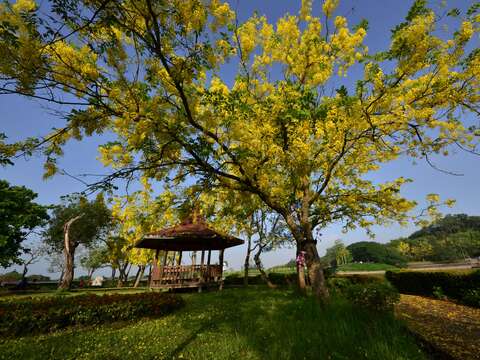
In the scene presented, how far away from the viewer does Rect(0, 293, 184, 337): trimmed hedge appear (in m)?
6.45

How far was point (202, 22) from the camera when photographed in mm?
4094

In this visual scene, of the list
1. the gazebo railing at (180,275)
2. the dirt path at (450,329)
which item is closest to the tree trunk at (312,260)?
the dirt path at (450,329)

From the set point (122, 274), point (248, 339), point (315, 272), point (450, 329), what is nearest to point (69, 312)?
point (248, 339)

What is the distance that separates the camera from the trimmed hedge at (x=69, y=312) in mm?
6449

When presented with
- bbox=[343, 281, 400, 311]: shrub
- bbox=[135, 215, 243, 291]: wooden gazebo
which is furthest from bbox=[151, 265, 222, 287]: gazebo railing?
bbox=[343, 281, 400, 311]: shrub

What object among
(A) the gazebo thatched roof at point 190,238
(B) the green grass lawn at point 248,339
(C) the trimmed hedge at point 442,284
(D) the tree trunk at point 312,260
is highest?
(A) the gazebo thatched roof at point 190,238

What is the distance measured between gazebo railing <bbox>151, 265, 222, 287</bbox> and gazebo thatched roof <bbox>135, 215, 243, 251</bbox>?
1.36 metres

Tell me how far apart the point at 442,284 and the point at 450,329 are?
7.55 m

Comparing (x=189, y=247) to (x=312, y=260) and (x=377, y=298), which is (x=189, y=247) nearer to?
(x=312, y=260)

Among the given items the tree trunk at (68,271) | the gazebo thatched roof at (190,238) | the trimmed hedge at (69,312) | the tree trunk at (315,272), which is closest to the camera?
the trimmed hedge at (69,312)

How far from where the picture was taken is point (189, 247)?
1647 centimetres

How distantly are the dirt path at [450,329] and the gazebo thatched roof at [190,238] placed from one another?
9404 millimetres

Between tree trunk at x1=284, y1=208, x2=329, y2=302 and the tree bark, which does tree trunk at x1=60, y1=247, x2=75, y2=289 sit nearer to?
the tree bark

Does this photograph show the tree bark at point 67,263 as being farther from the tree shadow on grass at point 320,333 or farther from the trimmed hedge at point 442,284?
the trimmed hedge at point 442,284
